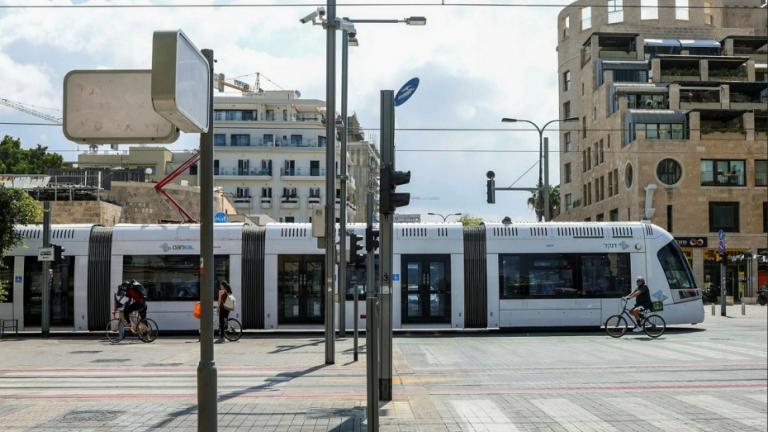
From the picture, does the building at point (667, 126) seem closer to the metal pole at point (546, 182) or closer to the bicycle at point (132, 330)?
the metal pole at point (546, 182)

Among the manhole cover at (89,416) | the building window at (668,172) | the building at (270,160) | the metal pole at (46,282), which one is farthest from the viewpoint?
the building at (270,160)

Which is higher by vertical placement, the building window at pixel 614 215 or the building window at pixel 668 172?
the building window at pixel 668 172

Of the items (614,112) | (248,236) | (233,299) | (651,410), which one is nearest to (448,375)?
(651,410)

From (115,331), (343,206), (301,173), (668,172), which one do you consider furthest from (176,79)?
(301,173)

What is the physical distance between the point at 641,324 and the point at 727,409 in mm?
12516

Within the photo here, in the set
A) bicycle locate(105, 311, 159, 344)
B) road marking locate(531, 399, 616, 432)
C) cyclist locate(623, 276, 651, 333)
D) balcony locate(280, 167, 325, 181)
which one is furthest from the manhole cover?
balcony locate(280, 167, 325, 181)

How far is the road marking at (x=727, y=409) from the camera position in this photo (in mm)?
9391

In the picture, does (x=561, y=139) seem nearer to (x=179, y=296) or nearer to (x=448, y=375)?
(x=179, y=296)

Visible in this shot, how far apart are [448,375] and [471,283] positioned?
32.4ft

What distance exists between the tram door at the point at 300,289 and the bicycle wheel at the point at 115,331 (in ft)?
14.2

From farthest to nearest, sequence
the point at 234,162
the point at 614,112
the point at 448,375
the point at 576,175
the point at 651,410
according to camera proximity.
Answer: the point at 234,162, the point at 576,175, the point at 614,112, the point at 448,375, the point at 651,410

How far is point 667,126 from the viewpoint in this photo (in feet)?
179

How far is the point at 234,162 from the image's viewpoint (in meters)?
91.6

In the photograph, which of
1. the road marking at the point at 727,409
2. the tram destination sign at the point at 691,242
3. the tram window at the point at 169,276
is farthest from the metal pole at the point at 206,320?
the tram destination sign at the point at 691,242
